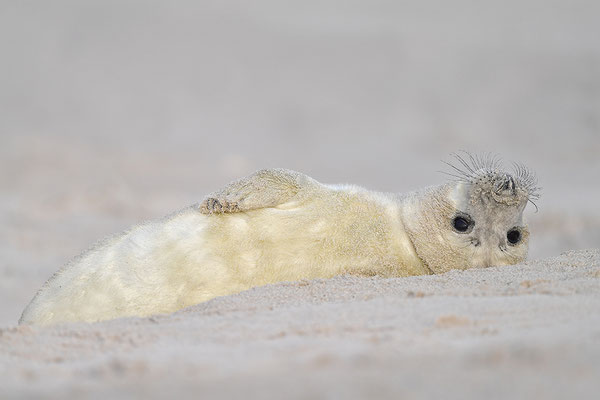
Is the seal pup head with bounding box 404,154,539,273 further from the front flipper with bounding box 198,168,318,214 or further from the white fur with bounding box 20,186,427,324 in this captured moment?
the front flipper with bounding box 198,168,318,214

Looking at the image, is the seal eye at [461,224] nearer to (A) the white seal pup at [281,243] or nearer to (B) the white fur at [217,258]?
(A) the white seal pup at [281,243]

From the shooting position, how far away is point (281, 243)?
14.9 feet

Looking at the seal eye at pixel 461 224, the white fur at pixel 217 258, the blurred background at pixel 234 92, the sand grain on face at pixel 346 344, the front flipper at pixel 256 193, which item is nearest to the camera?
the sand grain on face at pixel 346 344

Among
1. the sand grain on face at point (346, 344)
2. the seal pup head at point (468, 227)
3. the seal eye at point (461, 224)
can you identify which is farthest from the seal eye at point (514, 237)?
the sand grain on face at point (346, 344)

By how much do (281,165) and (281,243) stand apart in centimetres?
1514

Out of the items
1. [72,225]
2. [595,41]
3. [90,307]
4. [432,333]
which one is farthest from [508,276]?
[595,41]

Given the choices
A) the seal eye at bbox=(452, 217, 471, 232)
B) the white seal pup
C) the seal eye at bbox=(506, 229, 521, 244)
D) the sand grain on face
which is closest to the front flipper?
the white seal pup

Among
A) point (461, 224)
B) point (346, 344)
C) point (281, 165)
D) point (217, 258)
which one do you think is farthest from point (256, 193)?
point (281, 165)

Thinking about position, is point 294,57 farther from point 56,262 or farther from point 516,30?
point 56,262

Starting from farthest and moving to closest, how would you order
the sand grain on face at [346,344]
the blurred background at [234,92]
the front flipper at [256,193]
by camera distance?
1. the blurred background at [234,92]
2. the front flipper at [256,193]
3. the sand grain on face at [346,344]

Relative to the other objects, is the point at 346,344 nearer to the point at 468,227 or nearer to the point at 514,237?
the point at 468,227

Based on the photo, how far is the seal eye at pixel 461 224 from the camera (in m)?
4.79

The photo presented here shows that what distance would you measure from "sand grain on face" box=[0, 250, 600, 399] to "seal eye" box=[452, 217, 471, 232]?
1.86ft

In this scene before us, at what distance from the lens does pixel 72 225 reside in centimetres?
1298
